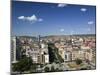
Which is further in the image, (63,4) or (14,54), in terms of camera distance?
(63,4)

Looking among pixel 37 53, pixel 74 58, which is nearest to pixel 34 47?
pixel 37 53

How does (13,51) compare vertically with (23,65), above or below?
above

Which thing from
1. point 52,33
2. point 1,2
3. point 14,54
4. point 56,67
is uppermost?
point 1,2

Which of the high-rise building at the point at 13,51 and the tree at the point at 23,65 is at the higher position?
the high-rise building at the point at 13,51

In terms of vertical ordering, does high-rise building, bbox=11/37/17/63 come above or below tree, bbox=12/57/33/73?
above

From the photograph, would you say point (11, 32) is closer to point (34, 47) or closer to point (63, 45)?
point (34, 47)

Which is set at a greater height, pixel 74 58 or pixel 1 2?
pixel 1 2
